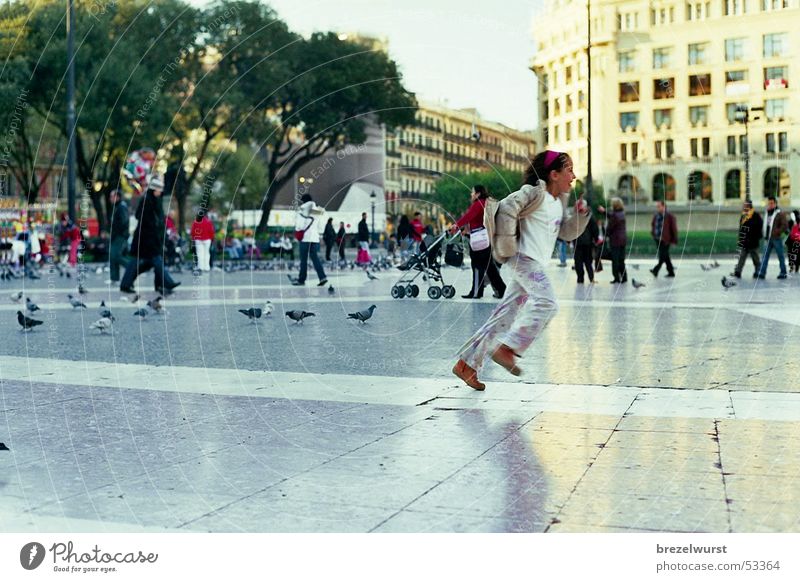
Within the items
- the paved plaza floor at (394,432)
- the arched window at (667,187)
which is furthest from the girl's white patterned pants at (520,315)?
the arched window at (667,187)

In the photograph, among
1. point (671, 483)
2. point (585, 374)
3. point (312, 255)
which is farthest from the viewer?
point (312, 255)

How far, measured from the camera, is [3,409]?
6.38m

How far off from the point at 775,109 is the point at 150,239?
112 feet

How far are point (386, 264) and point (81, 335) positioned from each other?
1746cm

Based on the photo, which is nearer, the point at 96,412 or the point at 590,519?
the point at 590,519

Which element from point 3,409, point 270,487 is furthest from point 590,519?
point 3,409

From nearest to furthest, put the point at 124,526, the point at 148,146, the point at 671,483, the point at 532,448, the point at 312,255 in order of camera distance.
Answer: the point at 124,526
the point at 671,483
the point at 532,448
the point at 312,255
the point at 148,146

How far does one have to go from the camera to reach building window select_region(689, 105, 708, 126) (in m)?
64.6

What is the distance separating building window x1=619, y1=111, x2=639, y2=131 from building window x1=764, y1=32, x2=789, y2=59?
26295mm

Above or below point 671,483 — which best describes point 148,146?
above

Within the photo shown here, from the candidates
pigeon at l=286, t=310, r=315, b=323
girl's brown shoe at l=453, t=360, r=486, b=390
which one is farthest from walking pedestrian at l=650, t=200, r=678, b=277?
girl's brown shoe at l=453, t=360, r=486, b=390

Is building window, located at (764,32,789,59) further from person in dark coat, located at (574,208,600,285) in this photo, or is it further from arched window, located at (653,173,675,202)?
arched window, located at (653,173,675,202)

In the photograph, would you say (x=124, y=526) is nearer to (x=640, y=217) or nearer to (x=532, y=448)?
(x=532, y=448)
